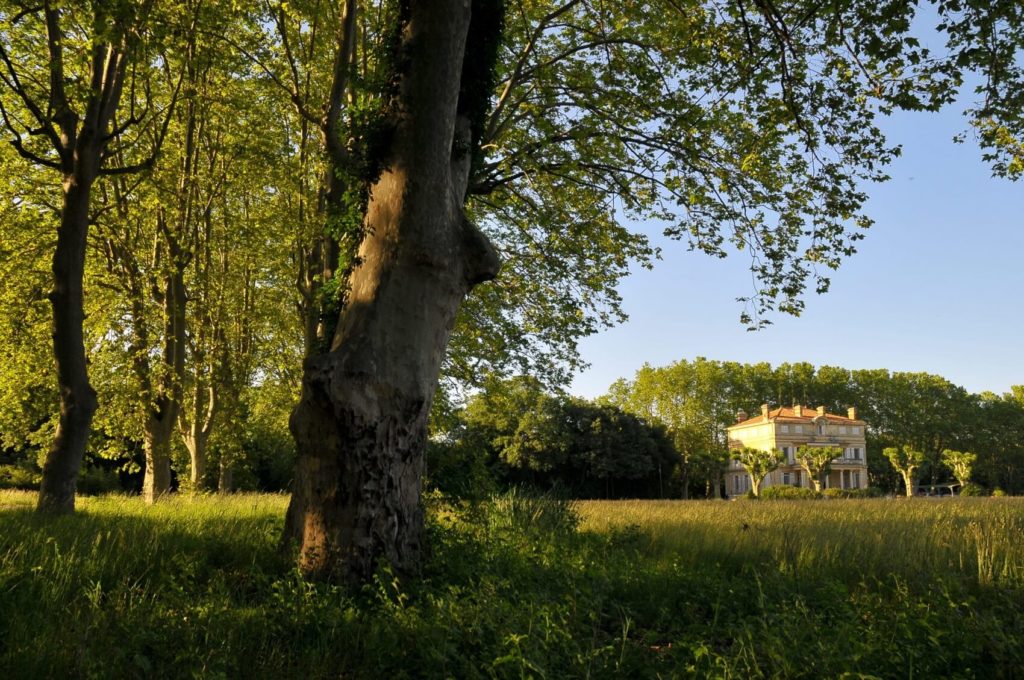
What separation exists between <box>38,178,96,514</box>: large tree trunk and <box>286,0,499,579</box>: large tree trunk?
4658 millimetres

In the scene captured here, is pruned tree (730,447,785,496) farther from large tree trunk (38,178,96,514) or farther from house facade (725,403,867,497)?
large tree trunk (38,178,96,514)

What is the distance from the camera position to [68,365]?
9.45 metres

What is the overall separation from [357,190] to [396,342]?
7.08 feet

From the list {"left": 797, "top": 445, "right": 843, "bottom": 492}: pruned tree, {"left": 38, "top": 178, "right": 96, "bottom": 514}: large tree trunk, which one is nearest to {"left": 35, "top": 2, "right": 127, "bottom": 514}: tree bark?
{"left": 38, "top": 178, "right": 96, "bottom": 514}: large tree trunk

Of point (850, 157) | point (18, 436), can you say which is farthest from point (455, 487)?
point (18, 436)

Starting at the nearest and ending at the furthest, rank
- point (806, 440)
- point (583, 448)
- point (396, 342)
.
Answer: point (396, 342), point (583, 448), point (806, 440)

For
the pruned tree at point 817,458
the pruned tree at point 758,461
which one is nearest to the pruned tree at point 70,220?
the pruned tree at point 758,461

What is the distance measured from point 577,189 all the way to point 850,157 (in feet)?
20.9

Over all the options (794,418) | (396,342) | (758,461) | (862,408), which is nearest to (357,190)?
(396,342)

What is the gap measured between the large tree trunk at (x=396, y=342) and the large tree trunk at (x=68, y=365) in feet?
15.3

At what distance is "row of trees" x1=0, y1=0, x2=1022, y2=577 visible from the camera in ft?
21.5

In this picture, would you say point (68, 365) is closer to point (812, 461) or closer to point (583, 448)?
point (583, 448)

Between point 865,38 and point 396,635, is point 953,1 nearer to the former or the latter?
point 865,38

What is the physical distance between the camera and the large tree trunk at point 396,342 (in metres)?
6.11
